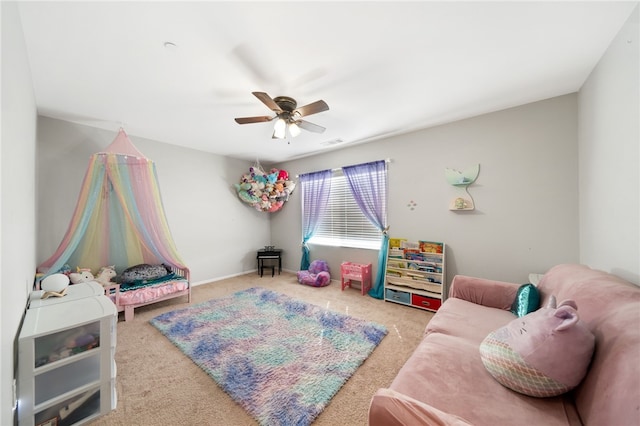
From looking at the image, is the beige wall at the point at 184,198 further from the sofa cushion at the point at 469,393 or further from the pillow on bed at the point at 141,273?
the sofa cushion at the point at 469,393

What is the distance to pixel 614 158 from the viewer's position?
161 cm

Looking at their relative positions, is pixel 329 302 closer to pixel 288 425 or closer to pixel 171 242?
pixel 288 425

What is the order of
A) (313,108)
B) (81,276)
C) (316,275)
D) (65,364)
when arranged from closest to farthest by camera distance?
(65,364), (313,108), (81,276), (316,275)

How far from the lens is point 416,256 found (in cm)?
324

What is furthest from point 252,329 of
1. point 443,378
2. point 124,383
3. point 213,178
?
point 213,178

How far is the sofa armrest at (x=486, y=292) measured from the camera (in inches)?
78.3

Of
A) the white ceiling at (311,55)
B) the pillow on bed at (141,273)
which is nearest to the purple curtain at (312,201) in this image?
the white ceiling at (311,55)

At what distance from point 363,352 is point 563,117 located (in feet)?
10.2

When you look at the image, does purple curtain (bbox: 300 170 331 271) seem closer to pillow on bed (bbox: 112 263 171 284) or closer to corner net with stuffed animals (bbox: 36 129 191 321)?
corner net with stuffed animals (bbox: 36 129 191 321)

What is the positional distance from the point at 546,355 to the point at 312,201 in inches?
150

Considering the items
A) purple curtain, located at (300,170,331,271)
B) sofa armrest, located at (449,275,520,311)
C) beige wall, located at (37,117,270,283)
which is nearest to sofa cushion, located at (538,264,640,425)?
sofa armrest, located at (449,275,520,311)

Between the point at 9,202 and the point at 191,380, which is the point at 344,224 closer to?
the point at 191,380

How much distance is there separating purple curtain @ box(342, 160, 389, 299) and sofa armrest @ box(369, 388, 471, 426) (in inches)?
103

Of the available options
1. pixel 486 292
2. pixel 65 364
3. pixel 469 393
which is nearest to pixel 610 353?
pixel 469 393
